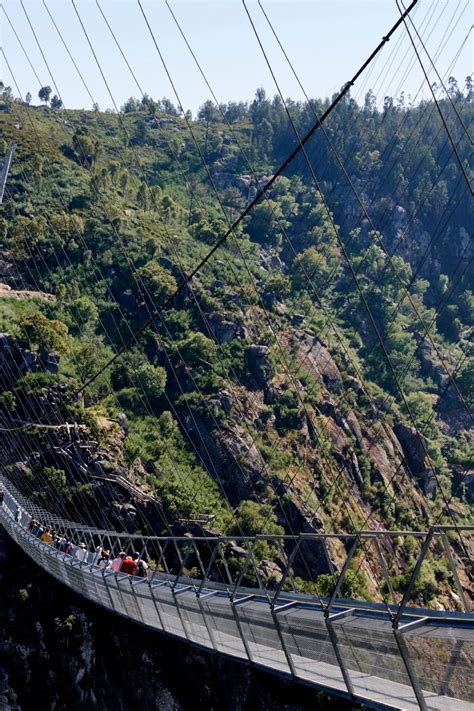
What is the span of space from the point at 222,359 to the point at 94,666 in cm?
2410

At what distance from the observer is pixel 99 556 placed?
1767 cm

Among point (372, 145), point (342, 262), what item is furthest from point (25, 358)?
point (372, 145)

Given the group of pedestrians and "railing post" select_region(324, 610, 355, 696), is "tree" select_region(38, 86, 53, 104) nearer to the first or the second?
the group of pedestrians

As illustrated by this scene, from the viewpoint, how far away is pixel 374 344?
65938 mm

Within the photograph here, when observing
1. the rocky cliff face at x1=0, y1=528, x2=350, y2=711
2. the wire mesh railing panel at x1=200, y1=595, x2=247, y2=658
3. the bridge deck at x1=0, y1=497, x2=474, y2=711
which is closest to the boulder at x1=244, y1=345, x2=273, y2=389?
the rocky cliff face at x1=0, y1=528, x2=350, y2=711

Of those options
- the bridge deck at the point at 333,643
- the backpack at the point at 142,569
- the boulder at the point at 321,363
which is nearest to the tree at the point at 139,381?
the boulder at the point at 321,363

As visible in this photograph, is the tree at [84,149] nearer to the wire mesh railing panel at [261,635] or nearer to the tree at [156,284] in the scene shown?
the tree at [156,284]

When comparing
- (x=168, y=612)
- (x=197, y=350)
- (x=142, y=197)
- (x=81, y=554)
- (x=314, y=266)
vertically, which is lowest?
(x=314, y=266)

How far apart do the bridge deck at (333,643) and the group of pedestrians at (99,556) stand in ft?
7.40

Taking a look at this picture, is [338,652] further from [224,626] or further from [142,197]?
[142,197]

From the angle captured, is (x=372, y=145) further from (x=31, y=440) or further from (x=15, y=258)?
(x=31, y=440)

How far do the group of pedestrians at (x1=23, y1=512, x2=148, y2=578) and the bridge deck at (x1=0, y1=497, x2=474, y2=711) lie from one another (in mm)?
2256

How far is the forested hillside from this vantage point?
34.0 metres

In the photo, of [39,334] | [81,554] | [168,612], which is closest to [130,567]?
[168,612]
